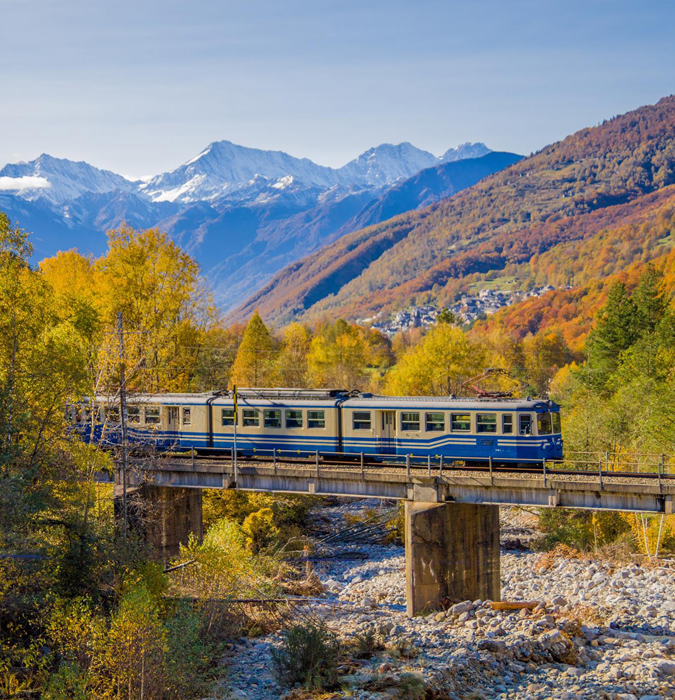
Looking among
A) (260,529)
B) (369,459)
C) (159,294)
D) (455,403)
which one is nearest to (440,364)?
(159,294)

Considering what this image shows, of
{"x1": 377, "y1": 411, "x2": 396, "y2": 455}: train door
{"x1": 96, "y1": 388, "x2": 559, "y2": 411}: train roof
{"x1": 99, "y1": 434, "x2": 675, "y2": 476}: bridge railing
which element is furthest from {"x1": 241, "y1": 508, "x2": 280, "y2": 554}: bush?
{"x1": 377, "y1": 411, "x2": 396, "y2": 455}: train door

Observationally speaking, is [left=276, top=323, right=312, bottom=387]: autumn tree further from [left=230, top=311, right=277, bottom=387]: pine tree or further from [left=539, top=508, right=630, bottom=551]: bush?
[left=539, top=508, right=630, bottom=551]: bush

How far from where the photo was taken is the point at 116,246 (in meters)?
55.7

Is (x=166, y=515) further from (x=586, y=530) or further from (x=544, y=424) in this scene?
(x=586, y=530)

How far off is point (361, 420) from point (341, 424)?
3.51 ft

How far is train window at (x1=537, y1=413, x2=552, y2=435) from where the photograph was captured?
34.2m

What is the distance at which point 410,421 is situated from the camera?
119 feet

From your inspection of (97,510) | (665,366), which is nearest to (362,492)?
(97,510)

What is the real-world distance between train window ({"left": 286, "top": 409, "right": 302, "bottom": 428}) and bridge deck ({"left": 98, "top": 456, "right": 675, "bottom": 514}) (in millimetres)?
1970

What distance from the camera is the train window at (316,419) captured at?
38344 mm

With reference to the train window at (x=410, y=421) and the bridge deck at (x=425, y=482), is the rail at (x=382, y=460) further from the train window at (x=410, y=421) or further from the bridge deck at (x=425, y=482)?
the train window at (x=410, y=421)

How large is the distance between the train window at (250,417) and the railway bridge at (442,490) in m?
2.24

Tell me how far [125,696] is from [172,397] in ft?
71.0

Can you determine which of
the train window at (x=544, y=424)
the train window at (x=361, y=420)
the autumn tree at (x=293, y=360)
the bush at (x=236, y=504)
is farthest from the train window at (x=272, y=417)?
the autumn tree at (x=293, y=360)
